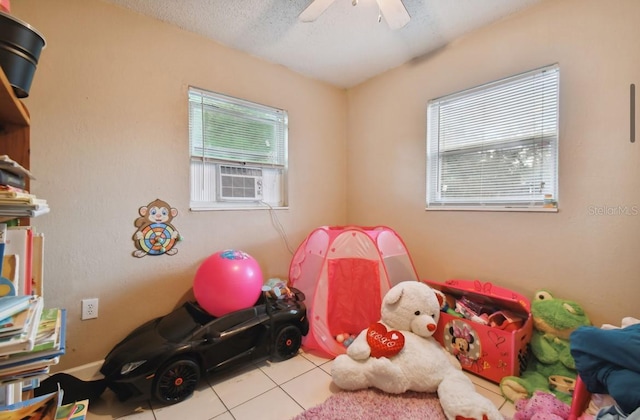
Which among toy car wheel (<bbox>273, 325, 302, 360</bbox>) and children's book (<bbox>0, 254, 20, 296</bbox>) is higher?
children's book (<bbox>0, 254, 20, 296</bbox>)

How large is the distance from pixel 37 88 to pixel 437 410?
2720mm

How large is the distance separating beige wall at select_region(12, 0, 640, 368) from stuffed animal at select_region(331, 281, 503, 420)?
27.1 inches

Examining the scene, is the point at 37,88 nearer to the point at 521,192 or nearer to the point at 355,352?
the point at 355,352

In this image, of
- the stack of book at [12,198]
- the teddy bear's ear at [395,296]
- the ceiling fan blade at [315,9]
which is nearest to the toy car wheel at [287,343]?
the teddy bear's ear at [395,296]

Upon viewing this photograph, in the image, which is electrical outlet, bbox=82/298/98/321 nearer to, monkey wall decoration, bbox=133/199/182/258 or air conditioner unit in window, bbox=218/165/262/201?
monkey wall decoration, bbox=133/199/182/258

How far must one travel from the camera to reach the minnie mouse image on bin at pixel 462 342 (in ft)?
5.17

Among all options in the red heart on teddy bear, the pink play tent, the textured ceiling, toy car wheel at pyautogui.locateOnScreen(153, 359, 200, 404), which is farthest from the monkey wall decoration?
the red heart on teddy bear

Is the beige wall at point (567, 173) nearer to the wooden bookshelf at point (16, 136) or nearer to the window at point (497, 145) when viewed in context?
the window at point (497, 145)

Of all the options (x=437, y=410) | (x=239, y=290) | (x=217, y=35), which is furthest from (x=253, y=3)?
(x=437, y=410)

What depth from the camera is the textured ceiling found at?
1.68 meters

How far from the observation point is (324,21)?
1.82 metres

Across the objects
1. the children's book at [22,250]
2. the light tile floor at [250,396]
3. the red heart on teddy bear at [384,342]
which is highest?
the children's book at [22,250]

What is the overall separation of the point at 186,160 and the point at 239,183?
17.3 inches

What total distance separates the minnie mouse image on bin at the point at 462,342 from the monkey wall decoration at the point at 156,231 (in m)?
1.92
